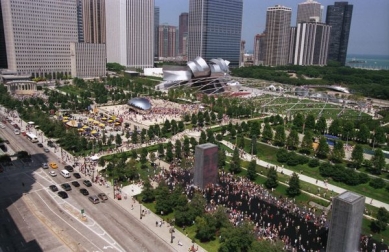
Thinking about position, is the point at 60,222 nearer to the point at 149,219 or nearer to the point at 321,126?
the point at 149,219

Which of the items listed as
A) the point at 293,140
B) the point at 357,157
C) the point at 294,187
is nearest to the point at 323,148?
the point at 357,157

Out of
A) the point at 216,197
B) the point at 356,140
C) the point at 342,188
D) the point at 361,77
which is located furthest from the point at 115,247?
the point at 361,77

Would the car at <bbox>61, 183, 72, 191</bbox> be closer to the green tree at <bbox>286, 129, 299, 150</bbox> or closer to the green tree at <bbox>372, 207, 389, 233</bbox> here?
the green tree at <bbox>372, 207, 389, 233</bbox>

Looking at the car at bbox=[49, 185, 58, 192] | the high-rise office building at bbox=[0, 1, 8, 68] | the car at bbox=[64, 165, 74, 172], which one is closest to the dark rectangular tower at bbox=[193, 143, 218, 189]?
the car at bbox=[49, 185, 58, 192]

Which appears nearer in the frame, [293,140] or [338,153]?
[338,153]

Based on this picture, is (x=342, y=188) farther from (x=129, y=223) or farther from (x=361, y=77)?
(x=361, y=77)

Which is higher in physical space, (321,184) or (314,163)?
(314,163)
